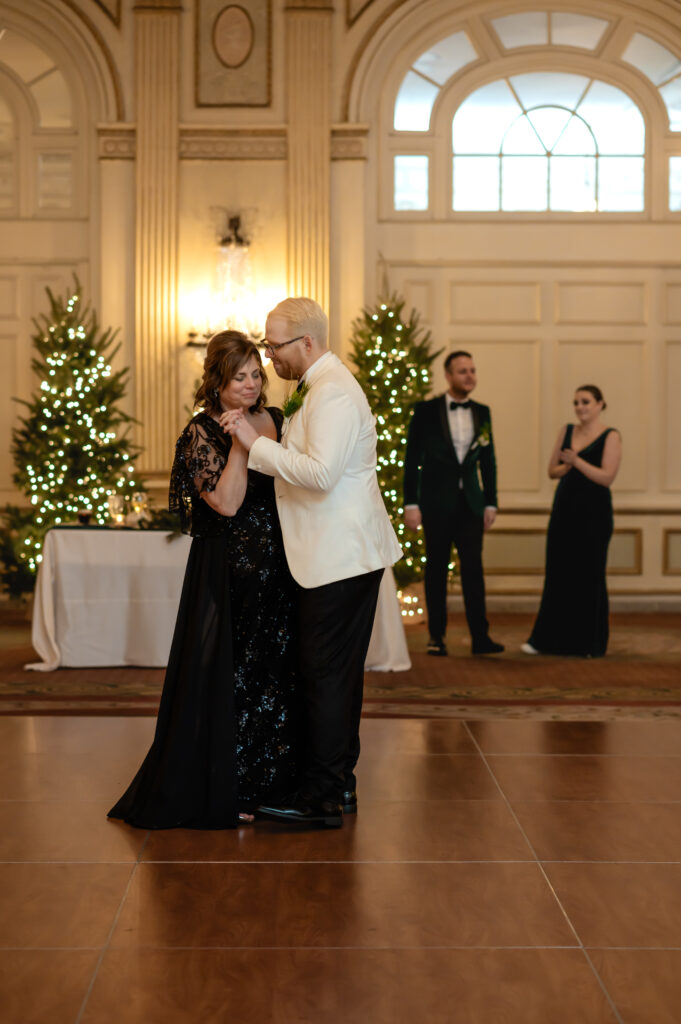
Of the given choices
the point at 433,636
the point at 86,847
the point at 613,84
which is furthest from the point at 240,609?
the point at 613,84

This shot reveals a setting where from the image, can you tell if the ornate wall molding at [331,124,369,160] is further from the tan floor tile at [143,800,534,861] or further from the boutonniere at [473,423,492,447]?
the tan floor tile at [143,800,534,861]

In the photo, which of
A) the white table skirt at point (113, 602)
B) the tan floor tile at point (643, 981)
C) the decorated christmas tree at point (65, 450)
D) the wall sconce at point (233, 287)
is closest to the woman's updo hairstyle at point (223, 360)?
the tan floor tile at point (643, 981)

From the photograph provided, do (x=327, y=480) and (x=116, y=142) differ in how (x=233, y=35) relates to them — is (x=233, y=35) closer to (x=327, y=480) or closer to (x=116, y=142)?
(x=116, y=142)

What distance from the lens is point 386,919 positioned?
9.36 feet

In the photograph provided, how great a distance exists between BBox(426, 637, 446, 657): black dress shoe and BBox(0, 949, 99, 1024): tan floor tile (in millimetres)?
4662

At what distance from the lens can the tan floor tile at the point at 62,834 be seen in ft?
11.0

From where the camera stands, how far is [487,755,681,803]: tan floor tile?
399 centimetres

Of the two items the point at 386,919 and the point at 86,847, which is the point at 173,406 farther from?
the point at 386,919

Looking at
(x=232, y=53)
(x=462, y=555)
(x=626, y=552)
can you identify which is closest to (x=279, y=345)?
(x=462, y=555)

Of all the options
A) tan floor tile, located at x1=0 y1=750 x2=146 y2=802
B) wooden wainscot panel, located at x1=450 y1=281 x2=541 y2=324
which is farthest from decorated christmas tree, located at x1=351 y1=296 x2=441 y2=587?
tan floor tile, located at x1=0 y1=750 x2=146 y2=802

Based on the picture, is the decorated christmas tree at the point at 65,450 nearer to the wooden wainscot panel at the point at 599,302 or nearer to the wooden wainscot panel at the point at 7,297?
the wooden wainscot panel at the point at 7,297

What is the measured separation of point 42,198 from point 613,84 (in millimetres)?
4694

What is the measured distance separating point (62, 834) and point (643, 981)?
1.78m

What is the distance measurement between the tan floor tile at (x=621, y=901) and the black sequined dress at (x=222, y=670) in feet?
3.16
